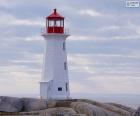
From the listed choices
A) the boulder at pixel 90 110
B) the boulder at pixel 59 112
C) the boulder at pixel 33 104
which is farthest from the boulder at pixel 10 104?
the boulder at pixel 90 110

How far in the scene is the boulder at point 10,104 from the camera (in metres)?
38.2

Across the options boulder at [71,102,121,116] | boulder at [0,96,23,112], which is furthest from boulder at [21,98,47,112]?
boulder at [71,102,121,116]

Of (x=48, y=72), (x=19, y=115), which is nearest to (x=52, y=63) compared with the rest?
(x=48, y=72)

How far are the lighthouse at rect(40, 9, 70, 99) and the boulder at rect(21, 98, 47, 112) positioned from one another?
3626mm

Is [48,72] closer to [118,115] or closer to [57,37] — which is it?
[57,37]

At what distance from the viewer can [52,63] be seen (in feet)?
141

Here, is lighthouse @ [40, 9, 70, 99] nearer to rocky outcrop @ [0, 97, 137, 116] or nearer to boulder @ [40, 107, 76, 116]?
rocky outcrop @ [0, 97, 137, 116]

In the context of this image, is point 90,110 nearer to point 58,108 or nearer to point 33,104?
point 58,108

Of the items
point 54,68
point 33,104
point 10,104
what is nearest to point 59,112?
point 33,104

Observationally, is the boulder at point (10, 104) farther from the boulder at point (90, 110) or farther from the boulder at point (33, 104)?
the boulder at point (90, 110)

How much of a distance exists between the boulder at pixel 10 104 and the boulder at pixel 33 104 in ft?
1.05

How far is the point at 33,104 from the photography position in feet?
127

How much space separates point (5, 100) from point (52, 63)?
5.64 m

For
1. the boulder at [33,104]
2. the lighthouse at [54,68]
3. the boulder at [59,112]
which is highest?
the lighthouse at [54,68]
